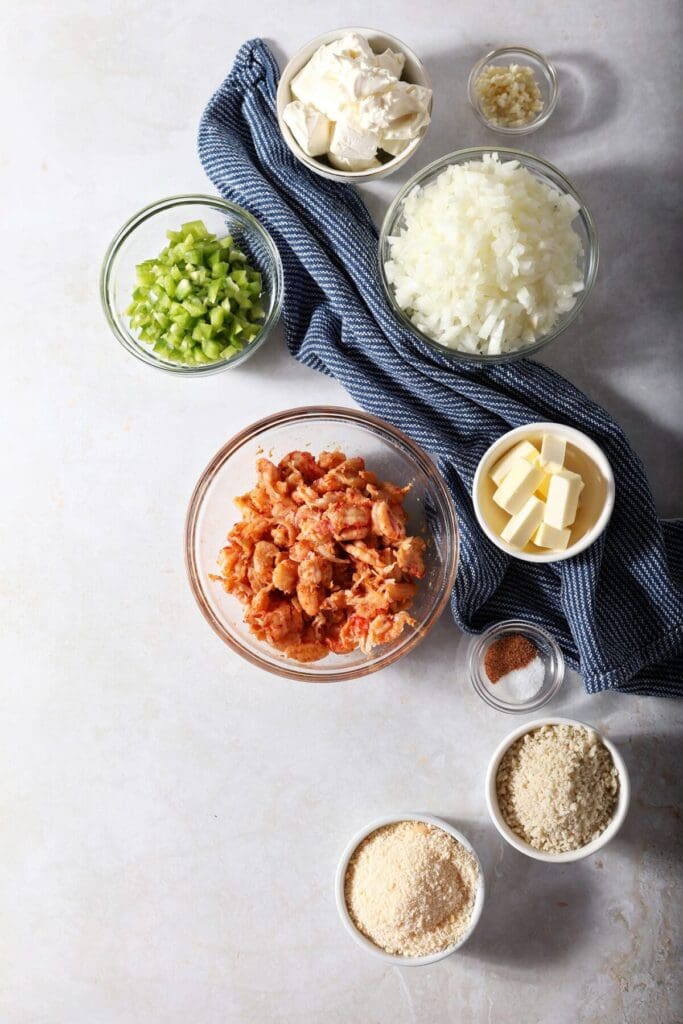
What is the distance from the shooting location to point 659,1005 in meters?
2.30

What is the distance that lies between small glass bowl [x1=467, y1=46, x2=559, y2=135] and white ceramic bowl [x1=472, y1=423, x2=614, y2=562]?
0.88m

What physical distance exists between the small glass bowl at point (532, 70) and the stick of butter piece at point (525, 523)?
3.50 ft

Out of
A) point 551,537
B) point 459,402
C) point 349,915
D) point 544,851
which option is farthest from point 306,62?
point 349,915

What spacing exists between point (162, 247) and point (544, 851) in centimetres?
193

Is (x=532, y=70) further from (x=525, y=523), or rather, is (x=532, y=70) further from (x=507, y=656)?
(x=507, y=656)

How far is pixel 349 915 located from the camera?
7.17 feet

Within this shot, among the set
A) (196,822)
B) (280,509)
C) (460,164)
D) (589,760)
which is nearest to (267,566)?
(280,509)

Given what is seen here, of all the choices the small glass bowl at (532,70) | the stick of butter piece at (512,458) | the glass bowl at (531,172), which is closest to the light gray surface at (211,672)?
the small glass bowl at (532,70)

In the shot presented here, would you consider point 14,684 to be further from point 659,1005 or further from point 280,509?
point 659,1005

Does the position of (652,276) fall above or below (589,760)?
above

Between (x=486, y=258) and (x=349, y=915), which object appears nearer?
(x=486, y=258)

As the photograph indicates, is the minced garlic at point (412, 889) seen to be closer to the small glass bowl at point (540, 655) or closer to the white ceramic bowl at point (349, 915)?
the white ceramic bowl at point (349, 915)

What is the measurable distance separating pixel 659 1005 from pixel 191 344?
87.6 inches

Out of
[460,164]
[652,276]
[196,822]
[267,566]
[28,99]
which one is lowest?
[196,822]
